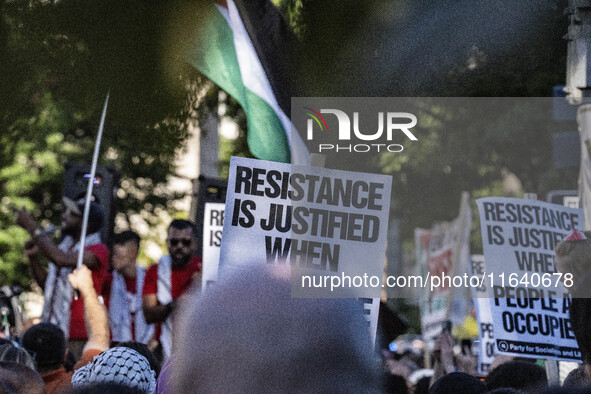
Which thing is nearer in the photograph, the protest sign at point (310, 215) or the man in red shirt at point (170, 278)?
the protest sign at point (310, 215)

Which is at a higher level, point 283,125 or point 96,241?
point 283,125

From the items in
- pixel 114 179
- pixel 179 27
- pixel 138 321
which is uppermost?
pixel 179 27

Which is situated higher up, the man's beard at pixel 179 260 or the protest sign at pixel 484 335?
the man's beard at pixel 179 260

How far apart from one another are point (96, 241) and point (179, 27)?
6.76 ft

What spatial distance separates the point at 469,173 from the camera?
15.6m

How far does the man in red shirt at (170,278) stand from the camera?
6.85m

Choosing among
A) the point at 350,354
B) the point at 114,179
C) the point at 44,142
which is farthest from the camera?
the point at 44,142

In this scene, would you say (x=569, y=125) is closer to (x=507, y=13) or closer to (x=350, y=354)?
(x=507, y=13)

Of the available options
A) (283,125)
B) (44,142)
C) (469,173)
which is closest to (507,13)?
(283,125)

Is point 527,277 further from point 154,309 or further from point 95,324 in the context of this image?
point 95,324

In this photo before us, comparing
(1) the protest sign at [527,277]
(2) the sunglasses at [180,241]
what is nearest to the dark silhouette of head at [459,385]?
(1) the protest sign at [527,277]

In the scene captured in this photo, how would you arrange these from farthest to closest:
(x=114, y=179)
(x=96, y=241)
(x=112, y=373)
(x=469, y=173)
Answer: (x=469, y=173) < (x=114, y=179) < (x=96, y=241) < (x=112, y=373)

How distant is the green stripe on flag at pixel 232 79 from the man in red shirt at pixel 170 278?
1.22 m

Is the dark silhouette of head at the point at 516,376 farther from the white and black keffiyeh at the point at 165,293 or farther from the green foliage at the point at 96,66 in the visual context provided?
the white and black keffiyeh at the point at 165,293
